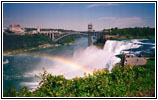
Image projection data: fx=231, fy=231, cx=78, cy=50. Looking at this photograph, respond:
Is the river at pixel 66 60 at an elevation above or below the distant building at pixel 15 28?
below

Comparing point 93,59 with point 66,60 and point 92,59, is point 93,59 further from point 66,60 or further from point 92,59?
point 66,60

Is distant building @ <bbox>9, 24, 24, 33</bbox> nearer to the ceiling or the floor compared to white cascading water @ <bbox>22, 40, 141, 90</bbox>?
nearer to the ceiling

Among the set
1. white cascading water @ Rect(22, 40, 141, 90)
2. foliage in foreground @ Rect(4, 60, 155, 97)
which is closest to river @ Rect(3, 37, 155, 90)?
white cascading water @ Rect(22, 40, 141, 90)

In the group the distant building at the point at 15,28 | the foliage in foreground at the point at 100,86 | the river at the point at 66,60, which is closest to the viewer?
the foliage in foreground at the point at 100,86

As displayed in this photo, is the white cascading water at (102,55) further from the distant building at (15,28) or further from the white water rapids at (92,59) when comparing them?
the distant building at (15,28)

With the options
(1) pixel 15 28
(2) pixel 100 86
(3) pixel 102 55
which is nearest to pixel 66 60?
(3) pixel 102 55

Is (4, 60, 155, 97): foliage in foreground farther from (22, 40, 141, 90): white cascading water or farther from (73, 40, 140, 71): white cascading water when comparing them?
(73, 40, 140, 71): white cascading water

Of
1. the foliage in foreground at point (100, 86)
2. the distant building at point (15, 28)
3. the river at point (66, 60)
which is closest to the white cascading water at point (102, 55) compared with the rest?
the river at point (66, 60)
